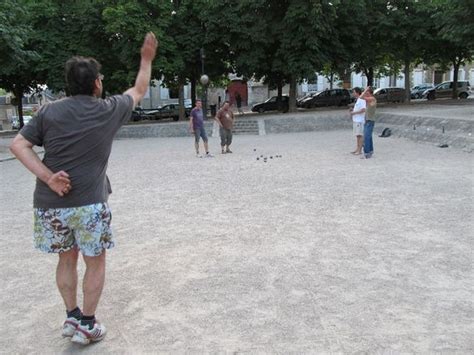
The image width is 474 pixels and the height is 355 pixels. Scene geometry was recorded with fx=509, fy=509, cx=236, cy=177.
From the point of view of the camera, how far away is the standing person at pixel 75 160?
3086 mm

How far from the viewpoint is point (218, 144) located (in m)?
20.1

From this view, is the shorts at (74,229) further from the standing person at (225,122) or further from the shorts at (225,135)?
the shorts at (225,135)

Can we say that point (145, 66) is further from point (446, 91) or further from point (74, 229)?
point (446, 91)

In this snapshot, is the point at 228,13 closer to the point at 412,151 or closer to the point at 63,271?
the point at 412,151

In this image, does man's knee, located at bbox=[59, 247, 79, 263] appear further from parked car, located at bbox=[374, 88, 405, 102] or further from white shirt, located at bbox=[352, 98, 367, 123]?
parked car, located at bbox=[374, 88, 405, 102]

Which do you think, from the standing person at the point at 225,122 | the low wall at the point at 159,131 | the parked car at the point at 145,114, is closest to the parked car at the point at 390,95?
the parked car at the point at 145,114

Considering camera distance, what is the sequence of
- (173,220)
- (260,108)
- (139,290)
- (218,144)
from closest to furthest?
(139,290) → (173,220) → (218,144) → (260,108)

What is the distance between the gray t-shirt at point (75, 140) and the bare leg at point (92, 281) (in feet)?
1.42

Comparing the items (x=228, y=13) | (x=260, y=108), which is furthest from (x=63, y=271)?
(x=260, y=108)

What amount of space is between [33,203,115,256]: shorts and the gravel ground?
2.34 feet

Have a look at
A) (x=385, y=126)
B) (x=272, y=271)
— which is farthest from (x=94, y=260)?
(x=385, y=126)

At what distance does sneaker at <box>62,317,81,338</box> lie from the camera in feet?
11.5

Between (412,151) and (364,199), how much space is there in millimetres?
6874

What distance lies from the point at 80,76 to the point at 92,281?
1.34 m
